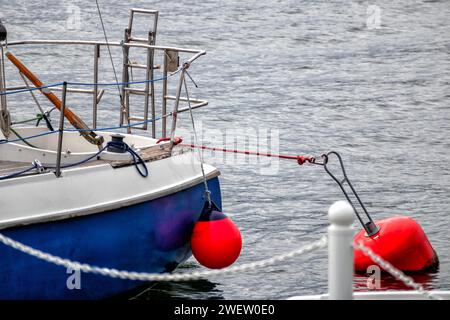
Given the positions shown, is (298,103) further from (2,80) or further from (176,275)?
(176,275)

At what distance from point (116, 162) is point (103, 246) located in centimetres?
82

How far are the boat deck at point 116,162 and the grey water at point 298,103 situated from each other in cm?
117

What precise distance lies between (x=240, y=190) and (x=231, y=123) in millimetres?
4210

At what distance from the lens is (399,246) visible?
11023mm

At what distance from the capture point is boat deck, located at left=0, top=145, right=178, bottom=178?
30.6 feet

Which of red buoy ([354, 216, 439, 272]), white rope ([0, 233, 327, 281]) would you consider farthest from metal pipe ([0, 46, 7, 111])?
red buoy ([354, 216, 439, 272])

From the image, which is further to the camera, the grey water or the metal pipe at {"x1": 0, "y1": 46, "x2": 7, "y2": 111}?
the grey water

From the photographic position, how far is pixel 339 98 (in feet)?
71.3

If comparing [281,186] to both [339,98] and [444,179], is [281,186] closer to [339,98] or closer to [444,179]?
[444,179]

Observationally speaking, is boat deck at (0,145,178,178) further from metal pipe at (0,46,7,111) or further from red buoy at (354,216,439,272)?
red buoy at (354,216,439,272)

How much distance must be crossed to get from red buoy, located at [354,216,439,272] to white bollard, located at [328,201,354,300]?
4710 mm

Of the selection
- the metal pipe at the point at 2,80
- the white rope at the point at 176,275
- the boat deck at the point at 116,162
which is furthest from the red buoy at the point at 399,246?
the white rope at the point at 176,275

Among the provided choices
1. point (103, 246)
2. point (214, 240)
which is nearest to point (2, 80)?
point (103, 246)

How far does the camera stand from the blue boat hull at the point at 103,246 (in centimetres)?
859
